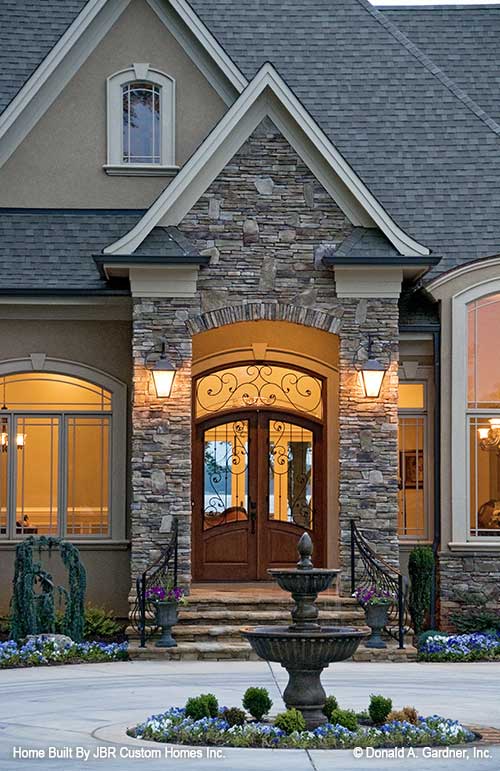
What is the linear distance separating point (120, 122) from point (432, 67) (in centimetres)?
493

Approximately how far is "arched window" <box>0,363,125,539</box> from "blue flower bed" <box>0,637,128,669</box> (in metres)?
3.18

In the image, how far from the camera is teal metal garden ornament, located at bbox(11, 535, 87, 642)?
16.1 m

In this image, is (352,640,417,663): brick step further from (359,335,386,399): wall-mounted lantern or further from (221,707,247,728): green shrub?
(221,707,247,728): green shrub

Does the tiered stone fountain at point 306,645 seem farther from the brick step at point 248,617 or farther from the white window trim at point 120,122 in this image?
the white window trim at point 120,122

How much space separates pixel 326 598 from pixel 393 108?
7.88m

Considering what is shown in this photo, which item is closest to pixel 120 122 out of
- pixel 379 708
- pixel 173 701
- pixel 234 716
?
pixel 173 701

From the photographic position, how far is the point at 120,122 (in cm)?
2030

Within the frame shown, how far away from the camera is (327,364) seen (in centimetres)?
1941

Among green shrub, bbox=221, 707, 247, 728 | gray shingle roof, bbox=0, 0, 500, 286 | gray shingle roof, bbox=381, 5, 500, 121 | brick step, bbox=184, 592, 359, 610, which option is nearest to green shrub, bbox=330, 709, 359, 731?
green shrub, bbox=221, 707, 247, 728

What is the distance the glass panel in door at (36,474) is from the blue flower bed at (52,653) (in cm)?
322

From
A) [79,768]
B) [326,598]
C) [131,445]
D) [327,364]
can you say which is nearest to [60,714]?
[79,768]

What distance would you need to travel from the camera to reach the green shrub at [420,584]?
1750cm

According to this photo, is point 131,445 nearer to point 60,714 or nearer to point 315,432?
point 315,432

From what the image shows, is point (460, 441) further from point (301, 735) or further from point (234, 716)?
point (301, 735)
